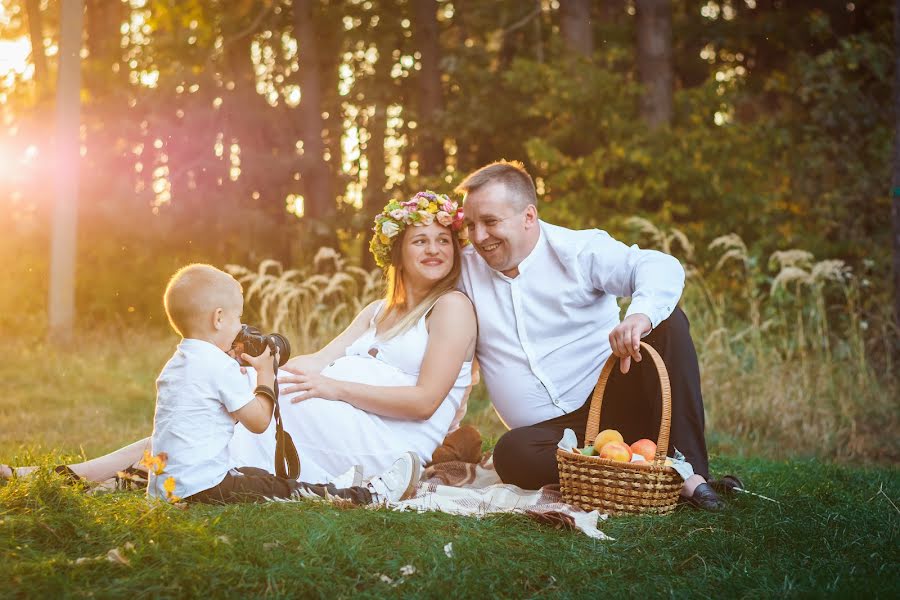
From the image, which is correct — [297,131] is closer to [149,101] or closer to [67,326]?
[149,101]

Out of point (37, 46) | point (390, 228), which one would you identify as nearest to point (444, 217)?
point (390, 228)

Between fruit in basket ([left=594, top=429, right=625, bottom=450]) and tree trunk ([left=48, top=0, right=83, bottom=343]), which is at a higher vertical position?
tree trunk ([left=48, top=0, right=83, bottom=343])

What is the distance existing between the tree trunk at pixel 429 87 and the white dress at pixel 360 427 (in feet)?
28.2

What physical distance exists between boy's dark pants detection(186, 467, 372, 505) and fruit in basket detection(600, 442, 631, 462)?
1001 mm

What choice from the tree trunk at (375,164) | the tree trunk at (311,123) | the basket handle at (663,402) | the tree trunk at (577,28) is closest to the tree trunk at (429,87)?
the tree trunk at (375,164)

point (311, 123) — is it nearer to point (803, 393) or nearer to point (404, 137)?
point (404, 137)

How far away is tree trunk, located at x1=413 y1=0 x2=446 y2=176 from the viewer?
13078mm

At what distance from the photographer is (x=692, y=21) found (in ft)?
48.1

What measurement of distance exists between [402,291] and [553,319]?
30.1 inches

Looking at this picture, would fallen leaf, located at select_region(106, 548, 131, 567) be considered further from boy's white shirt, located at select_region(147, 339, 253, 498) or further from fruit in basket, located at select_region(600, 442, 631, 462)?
fruit in basket, located at select_region(600, 442, 631, 462)

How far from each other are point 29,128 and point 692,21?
978 cm

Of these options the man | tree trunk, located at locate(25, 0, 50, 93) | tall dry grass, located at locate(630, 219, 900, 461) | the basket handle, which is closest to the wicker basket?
the basket handle

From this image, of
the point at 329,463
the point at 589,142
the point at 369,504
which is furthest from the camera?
the point at 589,142

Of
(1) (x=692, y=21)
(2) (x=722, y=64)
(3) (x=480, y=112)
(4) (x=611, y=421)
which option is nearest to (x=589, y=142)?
(3) (x=480, y=112)
